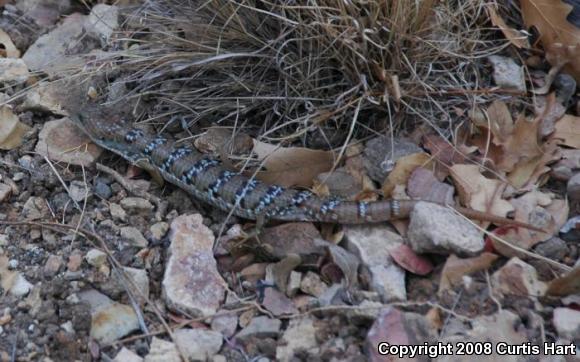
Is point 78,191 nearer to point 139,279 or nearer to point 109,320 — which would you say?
point 139,279

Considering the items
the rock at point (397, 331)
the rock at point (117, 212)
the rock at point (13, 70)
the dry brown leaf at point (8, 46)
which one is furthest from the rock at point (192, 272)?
the dry brown leaf at point (8, 46)

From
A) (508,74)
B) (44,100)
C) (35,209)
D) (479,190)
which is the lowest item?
(35,209)

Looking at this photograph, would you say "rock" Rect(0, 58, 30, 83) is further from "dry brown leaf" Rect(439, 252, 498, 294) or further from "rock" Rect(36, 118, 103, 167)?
"dry brown leaf" Rect(439, 252, 498, 294)

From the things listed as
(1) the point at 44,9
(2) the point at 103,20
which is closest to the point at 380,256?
(2) the point at 103,20

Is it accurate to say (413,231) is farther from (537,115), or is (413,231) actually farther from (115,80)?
(115,80)

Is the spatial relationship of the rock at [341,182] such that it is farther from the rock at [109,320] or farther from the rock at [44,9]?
the rock at [44,9]

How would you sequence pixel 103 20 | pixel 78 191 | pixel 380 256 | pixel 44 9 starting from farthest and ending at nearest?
pixel 44 9 → pixel 103 20 → pixel 78 191 → pixel 380 256
